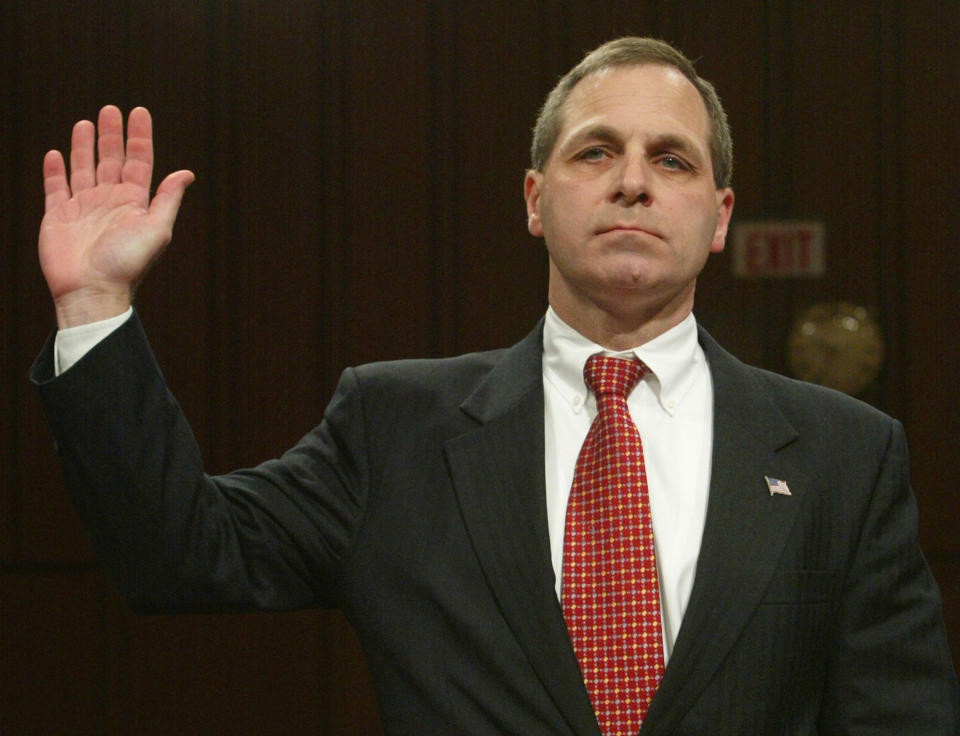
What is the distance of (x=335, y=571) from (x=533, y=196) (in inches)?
21.7

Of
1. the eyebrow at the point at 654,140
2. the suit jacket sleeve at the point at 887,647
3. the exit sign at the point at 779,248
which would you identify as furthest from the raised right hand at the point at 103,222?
the exit sign at the point at 779,248

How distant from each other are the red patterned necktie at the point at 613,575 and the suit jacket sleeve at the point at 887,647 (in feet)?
0.70

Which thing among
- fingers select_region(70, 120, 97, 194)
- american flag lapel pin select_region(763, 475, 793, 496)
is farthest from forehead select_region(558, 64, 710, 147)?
fingers select_region(70, 120, 97, 194)

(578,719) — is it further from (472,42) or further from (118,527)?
(472,42)

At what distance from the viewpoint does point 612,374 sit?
130 centimetres

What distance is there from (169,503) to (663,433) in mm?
535

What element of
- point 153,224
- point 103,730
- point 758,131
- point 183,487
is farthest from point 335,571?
point 758,131

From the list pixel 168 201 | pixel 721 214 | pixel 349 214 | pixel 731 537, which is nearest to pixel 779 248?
pixel 349 214

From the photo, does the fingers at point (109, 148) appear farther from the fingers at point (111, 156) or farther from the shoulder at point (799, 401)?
the shoulder at point (799, 401)

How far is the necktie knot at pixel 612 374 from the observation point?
1.29 m

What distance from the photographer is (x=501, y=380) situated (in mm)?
1343

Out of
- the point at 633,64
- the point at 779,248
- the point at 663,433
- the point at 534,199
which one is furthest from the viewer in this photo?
the point at 779,248

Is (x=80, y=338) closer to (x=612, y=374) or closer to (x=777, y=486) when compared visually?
(x=612, y=374)

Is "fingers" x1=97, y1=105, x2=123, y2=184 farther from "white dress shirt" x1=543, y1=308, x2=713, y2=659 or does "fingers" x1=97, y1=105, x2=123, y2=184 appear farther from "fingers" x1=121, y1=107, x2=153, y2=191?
"white dress shirt" x1=543, y1=308, x2=713, y2=659
